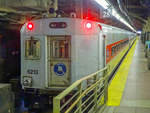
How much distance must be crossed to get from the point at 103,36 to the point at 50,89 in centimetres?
Answer: 206

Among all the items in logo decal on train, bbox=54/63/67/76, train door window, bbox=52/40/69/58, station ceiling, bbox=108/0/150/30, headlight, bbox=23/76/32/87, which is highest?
station ceiling, bbox=108/0/150/30

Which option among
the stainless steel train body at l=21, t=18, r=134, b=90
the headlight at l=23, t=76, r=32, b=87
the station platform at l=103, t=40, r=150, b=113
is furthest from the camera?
the headlight at l=23, t=76, r=32, b=87

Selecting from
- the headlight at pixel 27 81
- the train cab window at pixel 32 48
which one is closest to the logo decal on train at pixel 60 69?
the train cab window at pixel 32 48

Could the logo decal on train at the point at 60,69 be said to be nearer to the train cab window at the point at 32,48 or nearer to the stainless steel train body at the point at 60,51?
the stainless steel train body at the point at 60,51

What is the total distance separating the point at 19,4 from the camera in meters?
9.71

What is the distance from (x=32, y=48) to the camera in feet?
21.5

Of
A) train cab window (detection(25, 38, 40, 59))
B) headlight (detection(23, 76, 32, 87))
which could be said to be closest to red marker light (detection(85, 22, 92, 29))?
train cab window (detection(25, 38, 40, 59))

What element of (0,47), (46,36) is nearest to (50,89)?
(46,36)

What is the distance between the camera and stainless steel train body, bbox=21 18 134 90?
20.8 ft

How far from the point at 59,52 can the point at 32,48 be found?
0.75 meters

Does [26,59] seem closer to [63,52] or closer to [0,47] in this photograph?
[63,52]

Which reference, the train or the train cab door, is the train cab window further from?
the train cab door

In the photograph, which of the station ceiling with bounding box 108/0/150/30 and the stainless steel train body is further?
the station ceiling with bounding box 108/0/150/30

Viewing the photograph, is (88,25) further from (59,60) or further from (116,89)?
(116,89)
